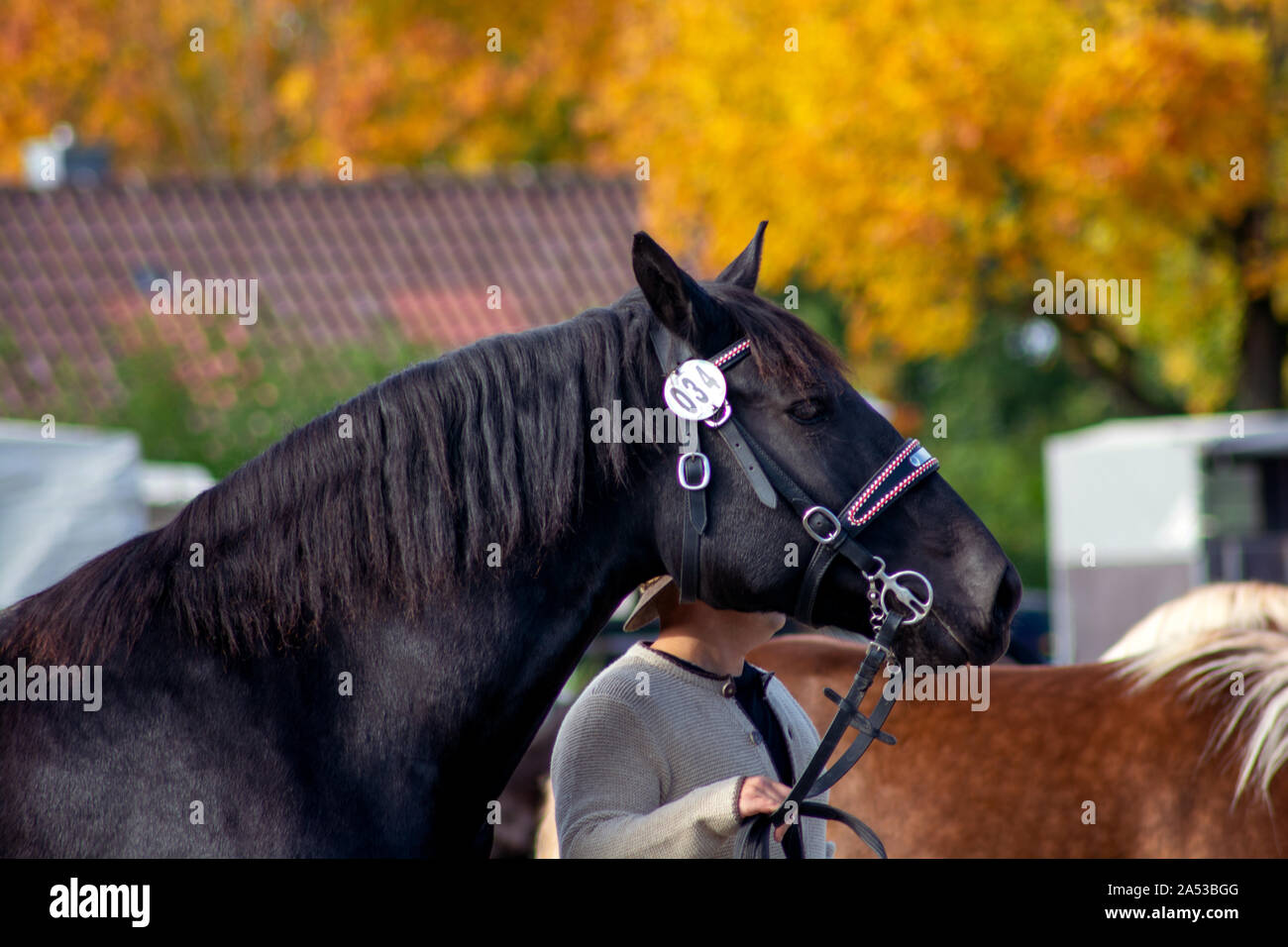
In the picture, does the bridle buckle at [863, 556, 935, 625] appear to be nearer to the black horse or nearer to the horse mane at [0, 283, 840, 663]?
the black horse

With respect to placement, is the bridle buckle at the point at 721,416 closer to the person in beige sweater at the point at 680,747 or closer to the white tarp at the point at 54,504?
the person in beige sweater at the point at 680,747

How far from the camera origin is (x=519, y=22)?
69.6 ft

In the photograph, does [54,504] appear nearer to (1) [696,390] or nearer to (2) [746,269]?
(2) [746,269]

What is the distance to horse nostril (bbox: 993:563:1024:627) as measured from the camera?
2.26 meters

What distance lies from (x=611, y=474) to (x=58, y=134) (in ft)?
71.0

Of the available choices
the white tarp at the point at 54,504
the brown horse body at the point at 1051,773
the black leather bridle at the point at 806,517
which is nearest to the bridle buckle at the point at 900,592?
the black leather bridle at the point at 806,517

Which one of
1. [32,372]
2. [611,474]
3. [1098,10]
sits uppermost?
[1098,10]

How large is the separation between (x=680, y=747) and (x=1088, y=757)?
1.51 metres

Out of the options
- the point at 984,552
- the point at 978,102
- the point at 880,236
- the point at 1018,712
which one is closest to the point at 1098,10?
the point at 978,102

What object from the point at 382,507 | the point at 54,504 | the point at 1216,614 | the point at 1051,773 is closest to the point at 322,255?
the point at 54,504

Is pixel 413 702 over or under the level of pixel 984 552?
under

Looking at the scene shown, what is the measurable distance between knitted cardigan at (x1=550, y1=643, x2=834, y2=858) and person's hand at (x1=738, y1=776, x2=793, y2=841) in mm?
13

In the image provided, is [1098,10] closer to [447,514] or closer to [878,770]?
[878,770]

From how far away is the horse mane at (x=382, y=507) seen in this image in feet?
6.99
